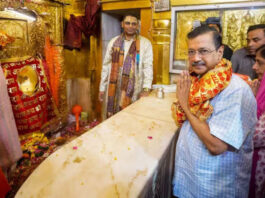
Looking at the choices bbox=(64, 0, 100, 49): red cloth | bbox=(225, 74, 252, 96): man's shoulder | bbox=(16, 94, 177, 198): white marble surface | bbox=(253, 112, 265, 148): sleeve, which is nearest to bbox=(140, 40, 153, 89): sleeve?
bbox=(16, 94, 177, 198): white marble surface

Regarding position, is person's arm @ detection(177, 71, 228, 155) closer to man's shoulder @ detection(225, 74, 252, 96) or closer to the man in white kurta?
man's shoulder @ detection(225, 74, 252, 96)

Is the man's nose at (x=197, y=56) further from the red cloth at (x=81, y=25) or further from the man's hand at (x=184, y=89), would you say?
the red cloth at (x=81, y=25)

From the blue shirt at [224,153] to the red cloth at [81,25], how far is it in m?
3.83

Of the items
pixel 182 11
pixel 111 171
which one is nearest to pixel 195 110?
pixel 111 171

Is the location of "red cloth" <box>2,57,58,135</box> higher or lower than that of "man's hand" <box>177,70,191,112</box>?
lower

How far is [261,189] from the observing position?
4.83 ft

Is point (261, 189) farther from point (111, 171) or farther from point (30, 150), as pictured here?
point (30, 150)

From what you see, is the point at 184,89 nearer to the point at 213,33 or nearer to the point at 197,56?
the point at 197,56

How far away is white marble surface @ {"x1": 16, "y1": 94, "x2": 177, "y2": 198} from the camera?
0.85 metres

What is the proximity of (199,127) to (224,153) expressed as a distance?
0.20 metres

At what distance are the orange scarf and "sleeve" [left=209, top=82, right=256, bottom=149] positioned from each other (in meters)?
0.05

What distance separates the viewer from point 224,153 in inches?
41.4

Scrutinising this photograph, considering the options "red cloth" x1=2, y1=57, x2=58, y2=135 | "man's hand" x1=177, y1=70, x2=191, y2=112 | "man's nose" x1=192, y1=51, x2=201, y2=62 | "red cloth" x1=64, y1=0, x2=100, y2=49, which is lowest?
"red cloth" x1=2, y1=57, x2=58, y2=135

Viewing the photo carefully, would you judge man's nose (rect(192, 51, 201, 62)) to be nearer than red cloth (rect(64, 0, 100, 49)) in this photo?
Yes
